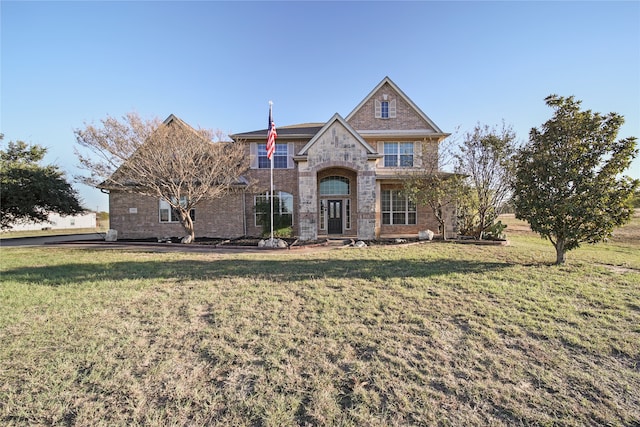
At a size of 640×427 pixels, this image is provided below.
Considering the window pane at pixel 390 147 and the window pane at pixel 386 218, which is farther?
the window pane at pixel 390 147

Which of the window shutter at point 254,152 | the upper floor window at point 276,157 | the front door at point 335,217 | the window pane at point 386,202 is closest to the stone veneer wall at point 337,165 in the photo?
the front door at point 335,217

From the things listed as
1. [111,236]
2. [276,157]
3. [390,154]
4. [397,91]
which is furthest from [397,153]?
[111,236]

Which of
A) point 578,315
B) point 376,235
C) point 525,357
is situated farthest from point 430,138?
point 525,357

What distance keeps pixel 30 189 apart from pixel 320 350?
2452cm

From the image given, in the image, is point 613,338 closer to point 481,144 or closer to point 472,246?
point 472,246

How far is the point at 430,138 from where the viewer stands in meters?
18.3

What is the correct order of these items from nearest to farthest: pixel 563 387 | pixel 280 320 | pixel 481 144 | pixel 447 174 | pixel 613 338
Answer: pixel 563 387 → pixel 613 338 → pixel 280 320 → pixel 481 144 → pixel 447 174

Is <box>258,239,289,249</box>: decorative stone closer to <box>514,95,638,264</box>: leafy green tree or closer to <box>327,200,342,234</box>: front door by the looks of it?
<box>327,200,342,234</box>: front door

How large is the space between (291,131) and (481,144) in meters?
11.6

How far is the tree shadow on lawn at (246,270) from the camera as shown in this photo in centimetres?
758

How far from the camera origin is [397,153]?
18562mm

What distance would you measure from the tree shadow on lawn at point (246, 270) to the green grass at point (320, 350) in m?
0.20

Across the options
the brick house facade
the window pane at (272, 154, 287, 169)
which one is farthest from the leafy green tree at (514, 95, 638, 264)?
the window pane at (272, 154, 287, 169)

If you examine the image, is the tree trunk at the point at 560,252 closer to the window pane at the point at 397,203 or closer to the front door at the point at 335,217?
the window pane at the point at 397,203
